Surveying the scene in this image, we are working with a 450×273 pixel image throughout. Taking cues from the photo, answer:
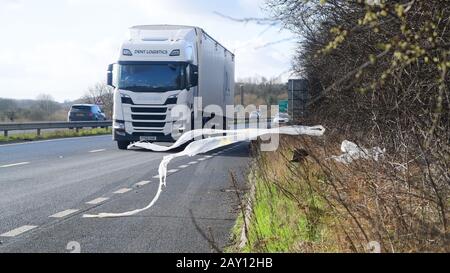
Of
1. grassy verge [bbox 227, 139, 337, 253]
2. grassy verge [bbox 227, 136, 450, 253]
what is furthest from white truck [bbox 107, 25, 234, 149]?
grassy verge [bbox 227, 136, 450, 253]

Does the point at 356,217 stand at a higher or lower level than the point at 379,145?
lower

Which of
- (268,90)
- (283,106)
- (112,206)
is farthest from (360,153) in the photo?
(283,106)

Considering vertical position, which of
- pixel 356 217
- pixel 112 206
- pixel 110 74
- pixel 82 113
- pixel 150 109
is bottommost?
pixel 112 206

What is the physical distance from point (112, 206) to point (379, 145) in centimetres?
408

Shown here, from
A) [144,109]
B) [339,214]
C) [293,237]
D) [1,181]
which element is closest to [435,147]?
[339,214]

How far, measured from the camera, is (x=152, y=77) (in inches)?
813

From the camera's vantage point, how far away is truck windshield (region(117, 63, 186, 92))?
67.4 ft

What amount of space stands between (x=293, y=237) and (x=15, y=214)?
173 inches

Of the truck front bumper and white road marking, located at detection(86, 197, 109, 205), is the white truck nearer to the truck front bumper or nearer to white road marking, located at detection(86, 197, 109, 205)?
the truck front bumper

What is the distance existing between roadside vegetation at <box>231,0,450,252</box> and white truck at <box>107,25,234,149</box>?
10.9 m

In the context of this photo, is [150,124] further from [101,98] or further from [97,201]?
[101,98]

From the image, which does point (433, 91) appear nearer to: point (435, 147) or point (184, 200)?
point (435, 147)
